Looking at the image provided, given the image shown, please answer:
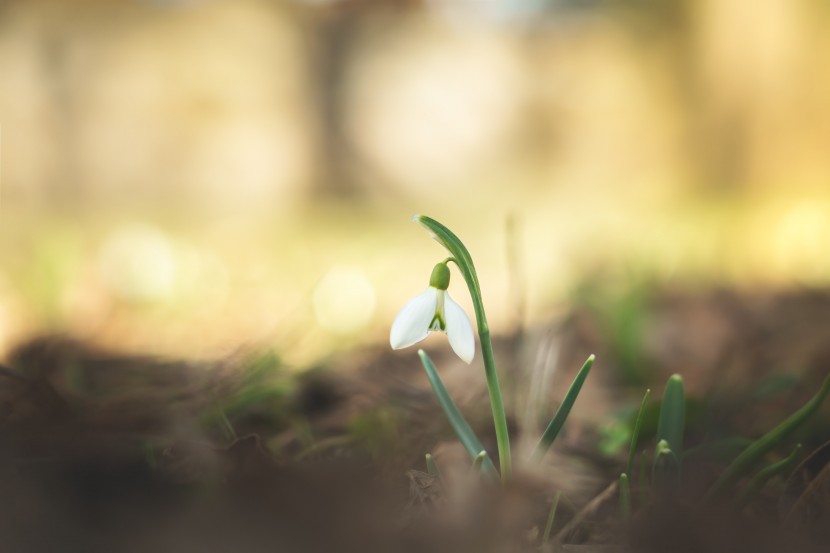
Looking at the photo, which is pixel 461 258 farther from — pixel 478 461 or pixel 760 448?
pixel 760 448

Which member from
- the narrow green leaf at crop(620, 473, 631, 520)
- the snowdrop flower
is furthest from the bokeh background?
the narrow green leaf at crop(620, 473, 631, 520)

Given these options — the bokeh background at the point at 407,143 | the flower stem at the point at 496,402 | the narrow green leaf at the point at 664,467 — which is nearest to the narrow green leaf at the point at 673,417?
the narrow green leaf at the point at 664,467

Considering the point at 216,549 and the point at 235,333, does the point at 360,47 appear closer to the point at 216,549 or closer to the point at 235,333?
the point at 235,333

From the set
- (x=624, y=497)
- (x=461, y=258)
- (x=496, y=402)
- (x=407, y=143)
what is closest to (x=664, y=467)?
(x=624, y=497)

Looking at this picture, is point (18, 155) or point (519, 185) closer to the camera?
point (18, 155)

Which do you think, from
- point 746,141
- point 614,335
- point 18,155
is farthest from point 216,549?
point 746,141

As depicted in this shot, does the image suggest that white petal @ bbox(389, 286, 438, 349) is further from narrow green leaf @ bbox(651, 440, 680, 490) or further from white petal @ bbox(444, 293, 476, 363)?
narrow green leaf @ bbox(651, 440, 680, 490)

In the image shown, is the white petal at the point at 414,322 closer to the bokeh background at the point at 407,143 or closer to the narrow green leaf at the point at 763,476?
the narrow green leaf at the point at 763,476
